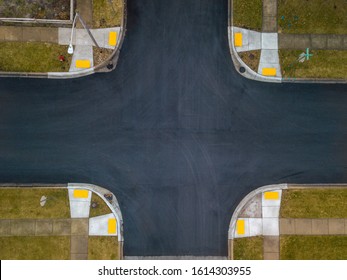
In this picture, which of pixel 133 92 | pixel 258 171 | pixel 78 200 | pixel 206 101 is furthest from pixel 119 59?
pixel 258 171

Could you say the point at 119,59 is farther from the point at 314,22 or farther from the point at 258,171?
the point at 314,22

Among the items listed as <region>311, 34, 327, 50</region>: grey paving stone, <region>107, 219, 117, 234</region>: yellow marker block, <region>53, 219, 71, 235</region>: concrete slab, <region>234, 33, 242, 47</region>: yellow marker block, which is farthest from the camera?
<region>311, 34, 327, 50</region>: grey paving stone

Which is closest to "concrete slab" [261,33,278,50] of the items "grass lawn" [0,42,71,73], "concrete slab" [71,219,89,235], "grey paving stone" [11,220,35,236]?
"grass lawn" [0,42,71,73]

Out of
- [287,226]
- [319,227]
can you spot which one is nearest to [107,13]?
[287,226]

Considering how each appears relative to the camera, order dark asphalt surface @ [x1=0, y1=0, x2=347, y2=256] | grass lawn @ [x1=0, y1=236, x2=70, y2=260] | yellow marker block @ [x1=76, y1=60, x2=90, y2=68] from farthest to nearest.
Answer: yellow marker block @ [x1=76, y1=60, x2=90, y2=68] → dark asphalt surface @ [x1=0, y1=0, x2=347, y2=256] → grass lawn @ [x1=0, y1=236, x2=70, y2=260]

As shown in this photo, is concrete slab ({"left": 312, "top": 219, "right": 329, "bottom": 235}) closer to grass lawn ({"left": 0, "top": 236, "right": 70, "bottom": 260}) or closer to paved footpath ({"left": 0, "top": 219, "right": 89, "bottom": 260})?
paved footpath ({"left": 0, "top": 219, "right": 89, "bottom": 260})

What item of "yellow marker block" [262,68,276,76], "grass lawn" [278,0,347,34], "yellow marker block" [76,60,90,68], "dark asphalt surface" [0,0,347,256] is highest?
"grass lawn" [278,0,347,34]

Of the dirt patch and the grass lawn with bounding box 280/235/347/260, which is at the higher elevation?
the dirt patch
